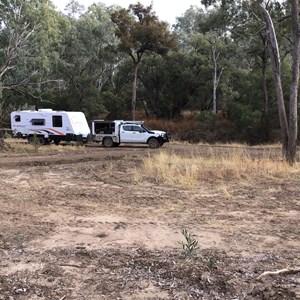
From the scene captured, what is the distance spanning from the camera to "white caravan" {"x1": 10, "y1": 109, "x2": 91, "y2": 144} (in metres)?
30.7

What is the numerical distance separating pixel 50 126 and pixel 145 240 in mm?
25875

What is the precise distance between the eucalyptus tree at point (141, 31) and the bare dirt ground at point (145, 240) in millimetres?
31270

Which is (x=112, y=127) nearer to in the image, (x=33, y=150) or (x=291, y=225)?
(x=33, y=150)

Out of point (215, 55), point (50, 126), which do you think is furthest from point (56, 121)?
point (215, 55)

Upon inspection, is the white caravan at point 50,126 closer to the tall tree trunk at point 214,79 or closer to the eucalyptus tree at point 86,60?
the eucalyptus tree at point 86,60

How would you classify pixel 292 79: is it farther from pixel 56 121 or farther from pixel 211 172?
pixel 56 121

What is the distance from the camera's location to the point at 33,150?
24359 mm

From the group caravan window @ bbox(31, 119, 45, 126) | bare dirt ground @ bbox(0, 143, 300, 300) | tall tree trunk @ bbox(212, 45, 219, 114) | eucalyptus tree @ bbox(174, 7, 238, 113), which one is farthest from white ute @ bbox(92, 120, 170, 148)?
bare dirt ground @ bbox(0, 143, 300, 300)

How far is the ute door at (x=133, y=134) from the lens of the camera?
29938 mm

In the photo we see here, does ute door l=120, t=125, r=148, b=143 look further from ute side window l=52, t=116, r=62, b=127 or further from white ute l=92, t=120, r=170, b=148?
ute side window l=52, t=116, r=62, b=127

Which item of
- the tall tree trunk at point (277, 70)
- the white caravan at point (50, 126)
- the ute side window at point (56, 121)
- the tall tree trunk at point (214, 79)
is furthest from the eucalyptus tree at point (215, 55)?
the tall tree trunk at point (277, 70)

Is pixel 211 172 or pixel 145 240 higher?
pixel 211 172

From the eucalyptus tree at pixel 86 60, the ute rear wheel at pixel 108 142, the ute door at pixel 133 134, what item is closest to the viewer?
the ute door at pixel 133 134

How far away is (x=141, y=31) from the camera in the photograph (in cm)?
4062
